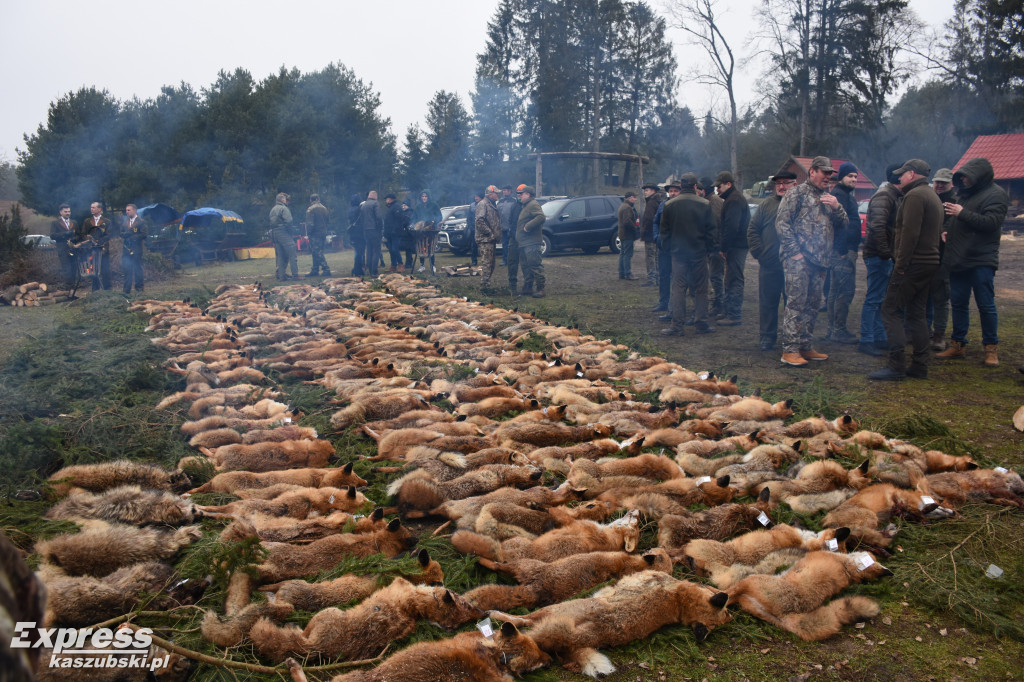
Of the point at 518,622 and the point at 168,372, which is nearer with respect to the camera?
the point at 518,622

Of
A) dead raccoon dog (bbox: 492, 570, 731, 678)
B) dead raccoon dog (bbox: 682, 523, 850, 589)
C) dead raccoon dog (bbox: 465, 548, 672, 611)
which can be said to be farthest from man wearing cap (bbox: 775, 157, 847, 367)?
dead raccoon dog (bbox: 492, 570, 731, 678)

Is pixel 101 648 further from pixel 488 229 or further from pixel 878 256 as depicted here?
pixel 488 229

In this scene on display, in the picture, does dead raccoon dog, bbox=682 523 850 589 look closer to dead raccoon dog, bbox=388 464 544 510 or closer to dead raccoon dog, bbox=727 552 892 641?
dead raccoon dog, bbox=727 552 892 641

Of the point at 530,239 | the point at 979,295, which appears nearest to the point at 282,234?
the point at 530,239

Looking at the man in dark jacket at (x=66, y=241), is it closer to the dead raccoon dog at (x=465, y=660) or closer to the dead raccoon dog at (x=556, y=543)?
the dead raccoon dog at (x=556, y=543)

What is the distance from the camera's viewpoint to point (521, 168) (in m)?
43.7

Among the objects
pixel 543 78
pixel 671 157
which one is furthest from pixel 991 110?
pixel 543 78

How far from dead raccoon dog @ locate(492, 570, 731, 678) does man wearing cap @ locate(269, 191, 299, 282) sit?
14.4 m

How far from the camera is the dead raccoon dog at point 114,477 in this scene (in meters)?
4.34

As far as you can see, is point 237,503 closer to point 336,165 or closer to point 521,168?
point 336,165

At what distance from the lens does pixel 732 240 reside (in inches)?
403

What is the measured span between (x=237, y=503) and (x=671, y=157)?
48561 millimetres

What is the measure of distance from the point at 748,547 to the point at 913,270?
→ 15.1 feet

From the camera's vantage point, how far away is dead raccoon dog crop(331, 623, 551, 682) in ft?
9.19
